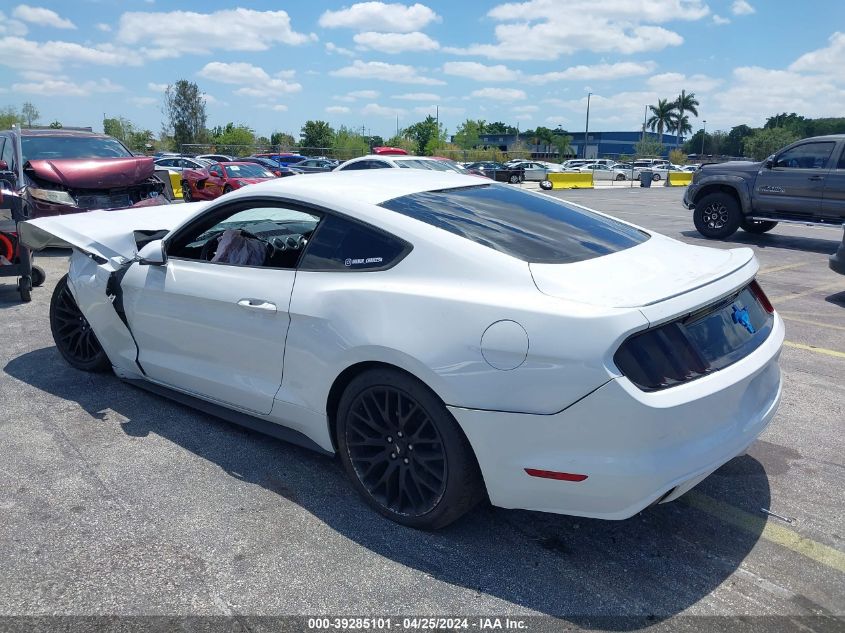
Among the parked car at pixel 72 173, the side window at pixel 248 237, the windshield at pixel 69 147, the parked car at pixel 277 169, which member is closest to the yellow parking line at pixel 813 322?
the side window at pixel 248 237

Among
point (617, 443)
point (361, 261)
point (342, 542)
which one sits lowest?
point (342, 542)

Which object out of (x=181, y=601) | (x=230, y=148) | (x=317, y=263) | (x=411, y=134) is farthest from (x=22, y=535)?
(x=411, y=134)

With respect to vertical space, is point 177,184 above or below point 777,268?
above

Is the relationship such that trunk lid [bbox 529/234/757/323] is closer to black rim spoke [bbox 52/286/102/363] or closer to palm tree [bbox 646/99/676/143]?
black rim spoke [bbox 52/286/102/363]

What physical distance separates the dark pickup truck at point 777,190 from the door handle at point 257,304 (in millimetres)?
10985

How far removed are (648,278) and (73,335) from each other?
13.5 feet

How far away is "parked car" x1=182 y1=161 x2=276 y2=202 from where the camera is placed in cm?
1820

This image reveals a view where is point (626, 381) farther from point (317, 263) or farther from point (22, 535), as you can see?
point (22, 535)

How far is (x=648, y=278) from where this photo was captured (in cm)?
283

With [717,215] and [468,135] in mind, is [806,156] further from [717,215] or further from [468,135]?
[468,135]

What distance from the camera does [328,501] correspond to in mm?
3295

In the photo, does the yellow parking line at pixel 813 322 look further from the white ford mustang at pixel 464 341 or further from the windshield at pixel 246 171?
the windshield at pixel 246 171

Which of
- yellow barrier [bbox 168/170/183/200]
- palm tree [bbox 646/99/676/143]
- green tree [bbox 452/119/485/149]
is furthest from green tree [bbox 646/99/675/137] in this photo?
yellow barrier [bbox 168/170/183/200]

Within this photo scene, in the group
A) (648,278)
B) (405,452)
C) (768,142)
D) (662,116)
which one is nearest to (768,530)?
(648,278)
